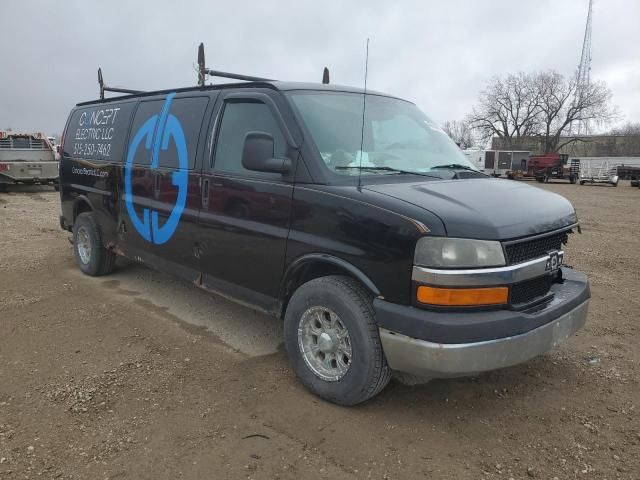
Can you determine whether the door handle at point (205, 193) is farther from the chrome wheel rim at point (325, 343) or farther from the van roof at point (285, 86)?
Result: the chrome wheel rim at point (325, 343)

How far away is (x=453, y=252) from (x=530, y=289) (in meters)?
0.68

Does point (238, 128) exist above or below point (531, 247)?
above

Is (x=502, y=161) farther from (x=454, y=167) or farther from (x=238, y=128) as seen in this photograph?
(x=238, y=128)

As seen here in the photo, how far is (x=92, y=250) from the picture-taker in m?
6.10

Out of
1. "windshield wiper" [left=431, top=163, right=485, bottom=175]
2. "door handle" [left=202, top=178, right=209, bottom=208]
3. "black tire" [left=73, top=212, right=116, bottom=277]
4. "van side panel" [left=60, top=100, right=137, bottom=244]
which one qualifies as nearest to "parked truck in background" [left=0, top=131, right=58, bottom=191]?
"van side panel" [left=60, top=100, right=137, bottom=244]

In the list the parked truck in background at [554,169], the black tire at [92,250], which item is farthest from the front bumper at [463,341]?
the parked truck in background at [554,169]

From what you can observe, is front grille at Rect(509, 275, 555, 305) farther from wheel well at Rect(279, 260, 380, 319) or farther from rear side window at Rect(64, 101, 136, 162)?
rear side window at Rect(64, 101, 136, 162)

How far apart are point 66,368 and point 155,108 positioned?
2564 mm

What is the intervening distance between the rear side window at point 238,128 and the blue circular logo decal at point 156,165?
473 mm

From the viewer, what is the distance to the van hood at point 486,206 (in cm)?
282

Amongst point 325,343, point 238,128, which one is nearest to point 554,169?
point 238,128

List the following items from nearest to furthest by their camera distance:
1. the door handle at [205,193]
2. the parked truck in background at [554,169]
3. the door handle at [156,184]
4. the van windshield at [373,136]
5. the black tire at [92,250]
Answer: the van windshield at [373,136] → the door handle at [205,193] → the door handle at [156,184] → the black tire at [92,250] → the parked truck in background at [554,169]

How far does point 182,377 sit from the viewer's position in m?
3.69

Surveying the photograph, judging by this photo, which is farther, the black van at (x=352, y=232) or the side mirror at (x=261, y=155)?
the side mirror at (x=261, y=155)
